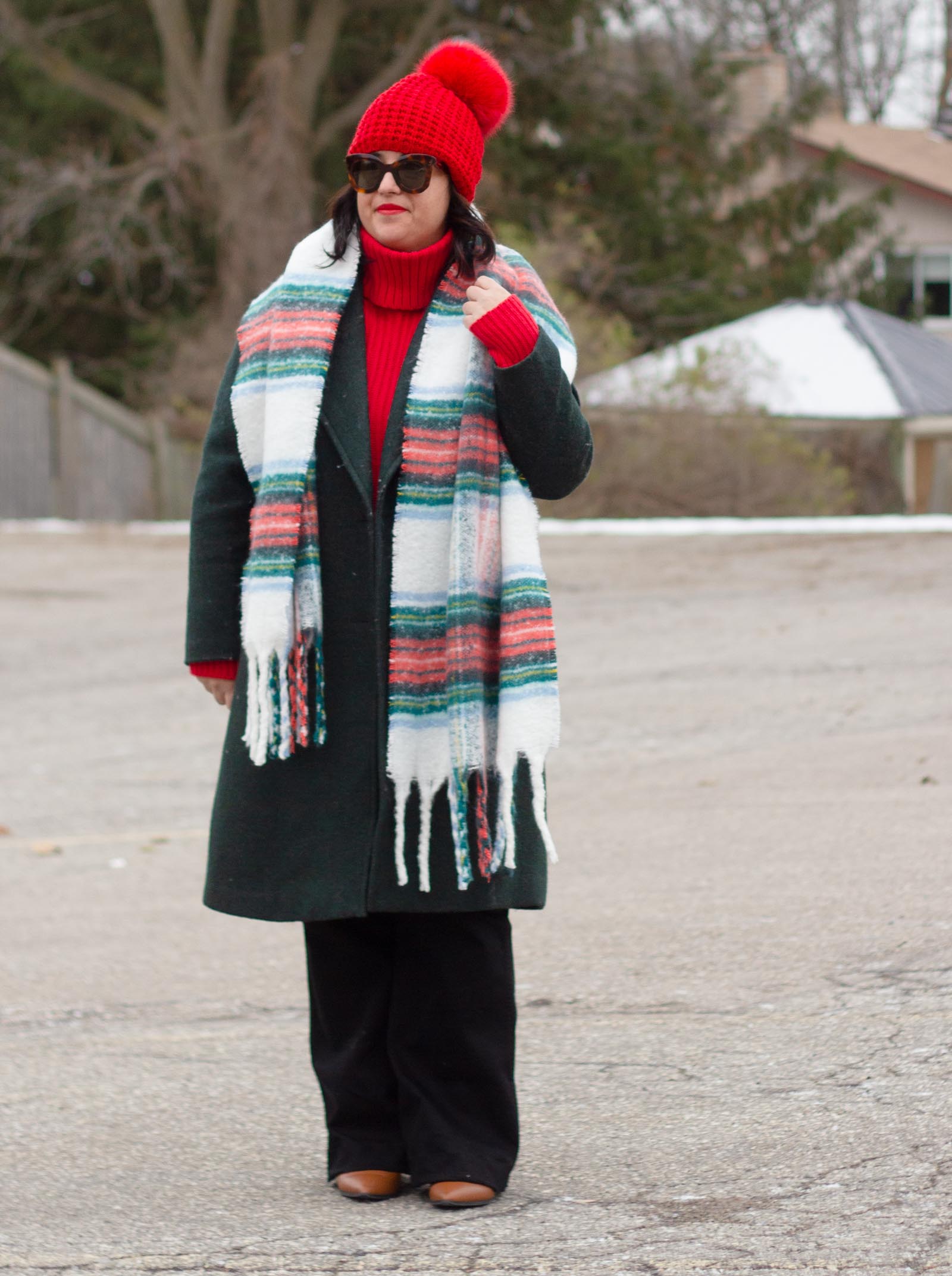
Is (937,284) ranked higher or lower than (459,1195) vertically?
higher

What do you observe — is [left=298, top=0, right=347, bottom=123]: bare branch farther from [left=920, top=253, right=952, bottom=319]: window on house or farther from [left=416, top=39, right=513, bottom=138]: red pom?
[left=416, top=39, right=513, bottom=138]: red pom

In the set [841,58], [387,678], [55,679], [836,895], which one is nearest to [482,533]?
[387,678]

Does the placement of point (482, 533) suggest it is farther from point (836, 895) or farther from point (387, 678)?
point (836, 895)

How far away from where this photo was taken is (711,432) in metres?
19.0

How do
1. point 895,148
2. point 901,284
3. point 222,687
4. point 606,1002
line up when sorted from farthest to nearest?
point 895,148
point 901,284
point 606,1002
point 222,687

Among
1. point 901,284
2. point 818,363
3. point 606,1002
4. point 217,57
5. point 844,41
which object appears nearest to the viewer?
point 606,1002

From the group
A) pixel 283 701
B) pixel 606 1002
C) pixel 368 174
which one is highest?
pixel 368 174

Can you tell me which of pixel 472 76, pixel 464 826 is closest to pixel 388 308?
pixel 472 76

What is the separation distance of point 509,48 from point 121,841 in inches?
730

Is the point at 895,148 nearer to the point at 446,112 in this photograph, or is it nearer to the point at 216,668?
the point at 446,112

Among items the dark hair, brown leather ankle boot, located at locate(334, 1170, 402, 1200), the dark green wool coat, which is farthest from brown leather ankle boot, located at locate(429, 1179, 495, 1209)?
the dark hair

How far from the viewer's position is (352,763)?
3303 mm

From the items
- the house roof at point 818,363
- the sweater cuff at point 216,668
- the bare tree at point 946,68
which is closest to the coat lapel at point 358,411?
the sweater cuff at point 216,668

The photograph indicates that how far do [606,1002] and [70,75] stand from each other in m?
20.6
